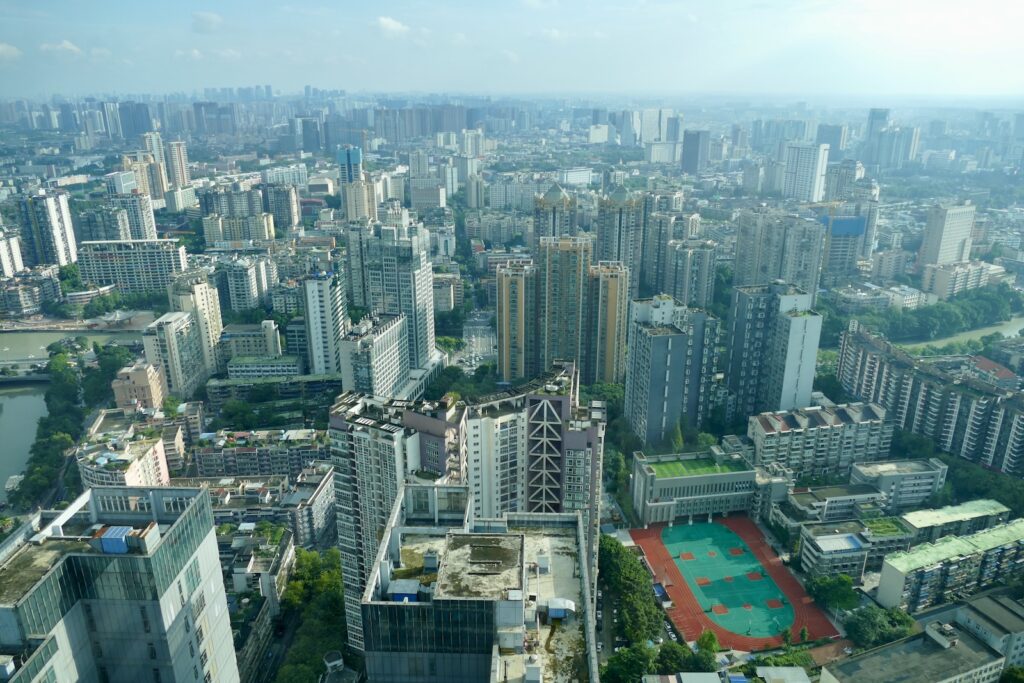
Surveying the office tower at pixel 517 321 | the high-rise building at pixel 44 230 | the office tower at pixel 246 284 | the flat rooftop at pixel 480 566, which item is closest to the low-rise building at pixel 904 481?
the office tower at pixel 517 321

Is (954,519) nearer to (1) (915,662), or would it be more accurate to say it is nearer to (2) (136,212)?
(1) (915,662)

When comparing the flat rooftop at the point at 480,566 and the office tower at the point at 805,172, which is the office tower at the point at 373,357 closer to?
the flat rooftop at the point at 480,566

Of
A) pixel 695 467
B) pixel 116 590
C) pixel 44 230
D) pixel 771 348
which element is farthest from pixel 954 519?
pixel 44 230

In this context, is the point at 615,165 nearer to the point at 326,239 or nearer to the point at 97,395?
the point at 326,239

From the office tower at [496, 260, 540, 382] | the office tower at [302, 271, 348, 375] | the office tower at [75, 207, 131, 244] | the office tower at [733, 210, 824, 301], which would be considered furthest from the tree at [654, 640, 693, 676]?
the office tower at [75, 207, 131, 244]

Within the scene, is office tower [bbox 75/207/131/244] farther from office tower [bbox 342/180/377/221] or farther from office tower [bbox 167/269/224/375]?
office tower [bbox 167/269/224/375]
